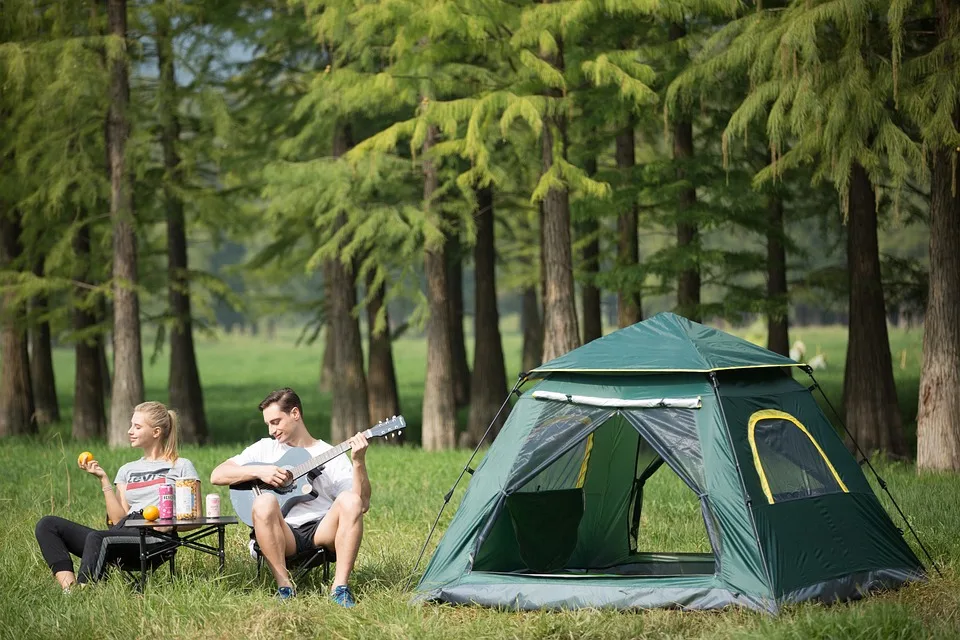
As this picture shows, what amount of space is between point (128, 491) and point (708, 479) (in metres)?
3.37

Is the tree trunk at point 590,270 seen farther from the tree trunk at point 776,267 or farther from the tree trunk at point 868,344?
the tree trunk at point 868,344

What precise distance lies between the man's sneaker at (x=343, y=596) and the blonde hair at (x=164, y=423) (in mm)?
1341

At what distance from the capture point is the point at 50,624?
6246mm

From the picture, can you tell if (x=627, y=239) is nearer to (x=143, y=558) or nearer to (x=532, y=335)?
(x=532, y=335)

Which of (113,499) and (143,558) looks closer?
(143,558)

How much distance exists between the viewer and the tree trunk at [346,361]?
18.4 meters

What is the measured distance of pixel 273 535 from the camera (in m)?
6.54

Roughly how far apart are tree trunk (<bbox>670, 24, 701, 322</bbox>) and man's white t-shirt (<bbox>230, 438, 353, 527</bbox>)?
27.8 ft

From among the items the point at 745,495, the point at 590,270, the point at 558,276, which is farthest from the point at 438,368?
the point at 745,495

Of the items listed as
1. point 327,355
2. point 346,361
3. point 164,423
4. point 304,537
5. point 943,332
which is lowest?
point 327,355

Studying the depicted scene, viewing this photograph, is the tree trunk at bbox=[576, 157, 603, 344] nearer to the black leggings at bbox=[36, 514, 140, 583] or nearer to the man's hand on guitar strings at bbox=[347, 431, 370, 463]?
the black leggings at bbox=[36, 514, 140, 583]

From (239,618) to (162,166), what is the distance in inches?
520

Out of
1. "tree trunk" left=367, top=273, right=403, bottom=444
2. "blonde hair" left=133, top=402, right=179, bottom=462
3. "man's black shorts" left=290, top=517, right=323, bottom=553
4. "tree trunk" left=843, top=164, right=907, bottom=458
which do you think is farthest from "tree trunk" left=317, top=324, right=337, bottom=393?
"man's black shorts" left=290, top=517, right=323, bottom=553

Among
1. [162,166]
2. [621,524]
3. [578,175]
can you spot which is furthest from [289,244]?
[621,524]
